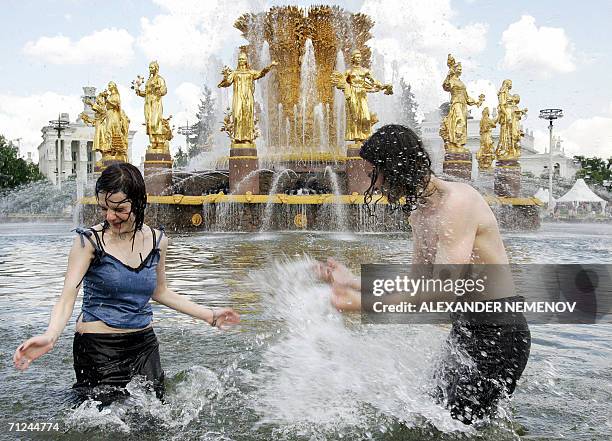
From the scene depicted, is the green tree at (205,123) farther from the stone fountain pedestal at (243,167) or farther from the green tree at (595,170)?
the green tree at (595,170)

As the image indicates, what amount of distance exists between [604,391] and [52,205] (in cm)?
4399

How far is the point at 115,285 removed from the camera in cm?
296

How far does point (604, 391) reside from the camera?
3609 millimetres

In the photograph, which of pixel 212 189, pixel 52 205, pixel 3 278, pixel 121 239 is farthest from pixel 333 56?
pixel 52 205

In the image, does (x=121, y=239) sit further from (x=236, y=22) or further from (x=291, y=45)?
(x=236, y=22)

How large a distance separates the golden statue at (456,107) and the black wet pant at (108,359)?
1773 centimetres

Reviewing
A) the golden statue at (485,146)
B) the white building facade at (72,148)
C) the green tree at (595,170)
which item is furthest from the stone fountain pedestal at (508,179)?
the white building facade at (72,148)

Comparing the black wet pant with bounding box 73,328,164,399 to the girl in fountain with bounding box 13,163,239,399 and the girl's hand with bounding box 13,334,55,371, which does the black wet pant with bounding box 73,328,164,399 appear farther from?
the girl's hand with bounding box 13,334,55,371

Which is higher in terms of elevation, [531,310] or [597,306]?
[531,310]

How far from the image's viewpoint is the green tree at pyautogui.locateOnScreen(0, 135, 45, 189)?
56.9 m

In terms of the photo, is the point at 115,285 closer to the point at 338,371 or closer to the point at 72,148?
the point at 338,371

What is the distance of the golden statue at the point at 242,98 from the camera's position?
56.3 ft

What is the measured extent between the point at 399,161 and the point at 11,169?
6103 centimetres

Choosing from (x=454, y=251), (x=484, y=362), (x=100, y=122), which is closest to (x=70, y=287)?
(x=454, y=251)
